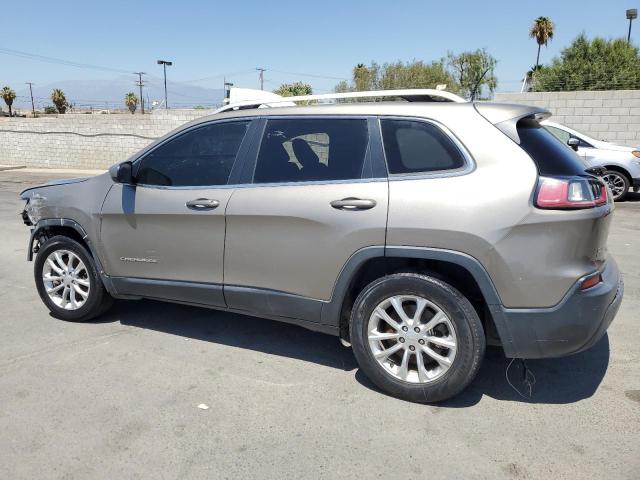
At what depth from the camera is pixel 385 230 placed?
3.08 m

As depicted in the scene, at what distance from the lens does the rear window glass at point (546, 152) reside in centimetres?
290

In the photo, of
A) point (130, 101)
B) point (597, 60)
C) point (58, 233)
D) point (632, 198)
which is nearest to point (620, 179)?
point (632, 198)

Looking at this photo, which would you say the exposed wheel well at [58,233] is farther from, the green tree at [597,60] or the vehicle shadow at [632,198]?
the green tree at [597,60]

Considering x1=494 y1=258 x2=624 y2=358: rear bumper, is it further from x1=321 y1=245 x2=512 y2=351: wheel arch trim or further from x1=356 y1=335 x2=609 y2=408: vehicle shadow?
x1=356 y1=335 x2=609 y2=408: vehicle shadow

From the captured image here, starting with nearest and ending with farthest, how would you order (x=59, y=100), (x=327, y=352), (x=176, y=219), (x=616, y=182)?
(x=176, y=219) → (x=327, y=352) → (x=616, y=182) → (x=59, y=100)

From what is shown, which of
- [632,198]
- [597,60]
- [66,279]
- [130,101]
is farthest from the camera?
[130,101]

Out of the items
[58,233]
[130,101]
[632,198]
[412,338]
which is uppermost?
[130,101]

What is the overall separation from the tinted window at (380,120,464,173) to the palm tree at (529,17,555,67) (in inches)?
2245

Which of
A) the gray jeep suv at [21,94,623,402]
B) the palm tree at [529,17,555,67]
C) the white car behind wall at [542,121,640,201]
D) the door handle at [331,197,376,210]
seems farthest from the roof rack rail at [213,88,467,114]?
the palm tree at [529,17,555,67]

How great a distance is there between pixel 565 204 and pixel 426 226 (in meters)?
0.74

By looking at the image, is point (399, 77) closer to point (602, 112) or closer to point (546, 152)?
point (602, 112)

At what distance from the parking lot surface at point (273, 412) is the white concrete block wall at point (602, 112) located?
11812mm

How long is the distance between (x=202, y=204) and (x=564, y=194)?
234 centimetres

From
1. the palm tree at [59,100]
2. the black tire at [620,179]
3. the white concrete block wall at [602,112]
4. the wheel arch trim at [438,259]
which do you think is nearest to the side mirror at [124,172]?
the wheel arch trim at [438,259]
